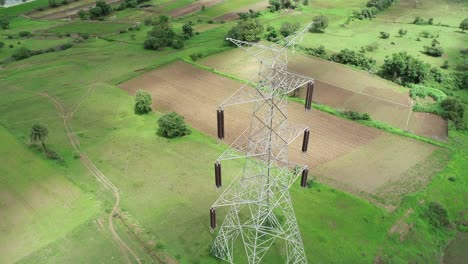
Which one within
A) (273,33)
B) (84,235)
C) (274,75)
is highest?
(274,75)

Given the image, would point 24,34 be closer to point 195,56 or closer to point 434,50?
point 195,56

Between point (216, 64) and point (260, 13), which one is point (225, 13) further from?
point (216, 64)

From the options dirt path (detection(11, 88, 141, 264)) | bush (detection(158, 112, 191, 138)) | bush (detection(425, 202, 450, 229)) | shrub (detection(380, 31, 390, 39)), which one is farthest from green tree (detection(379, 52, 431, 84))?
dirt path (detection(11, 88, 141, 264))

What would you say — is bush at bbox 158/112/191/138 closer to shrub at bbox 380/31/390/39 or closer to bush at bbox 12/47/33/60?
bush at bbox 12/47/33/60

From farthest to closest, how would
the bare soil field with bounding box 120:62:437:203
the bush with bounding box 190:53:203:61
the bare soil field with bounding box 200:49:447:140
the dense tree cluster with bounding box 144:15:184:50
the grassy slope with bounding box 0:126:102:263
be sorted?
1. the dense tree cluster with bounding box 144:15:184:50
2. the bush with bounding box 190:53:203:61
3. the bare soil field with bounding box 200:49:447:140
4. the bare soil field with bounding box 120:62:437:203
5. the grassy slope with bounding box 0:126:102:263

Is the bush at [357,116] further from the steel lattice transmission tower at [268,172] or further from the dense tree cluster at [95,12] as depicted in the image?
the dense tree cluster at [95,12]

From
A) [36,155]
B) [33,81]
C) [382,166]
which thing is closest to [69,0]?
[33,81]
